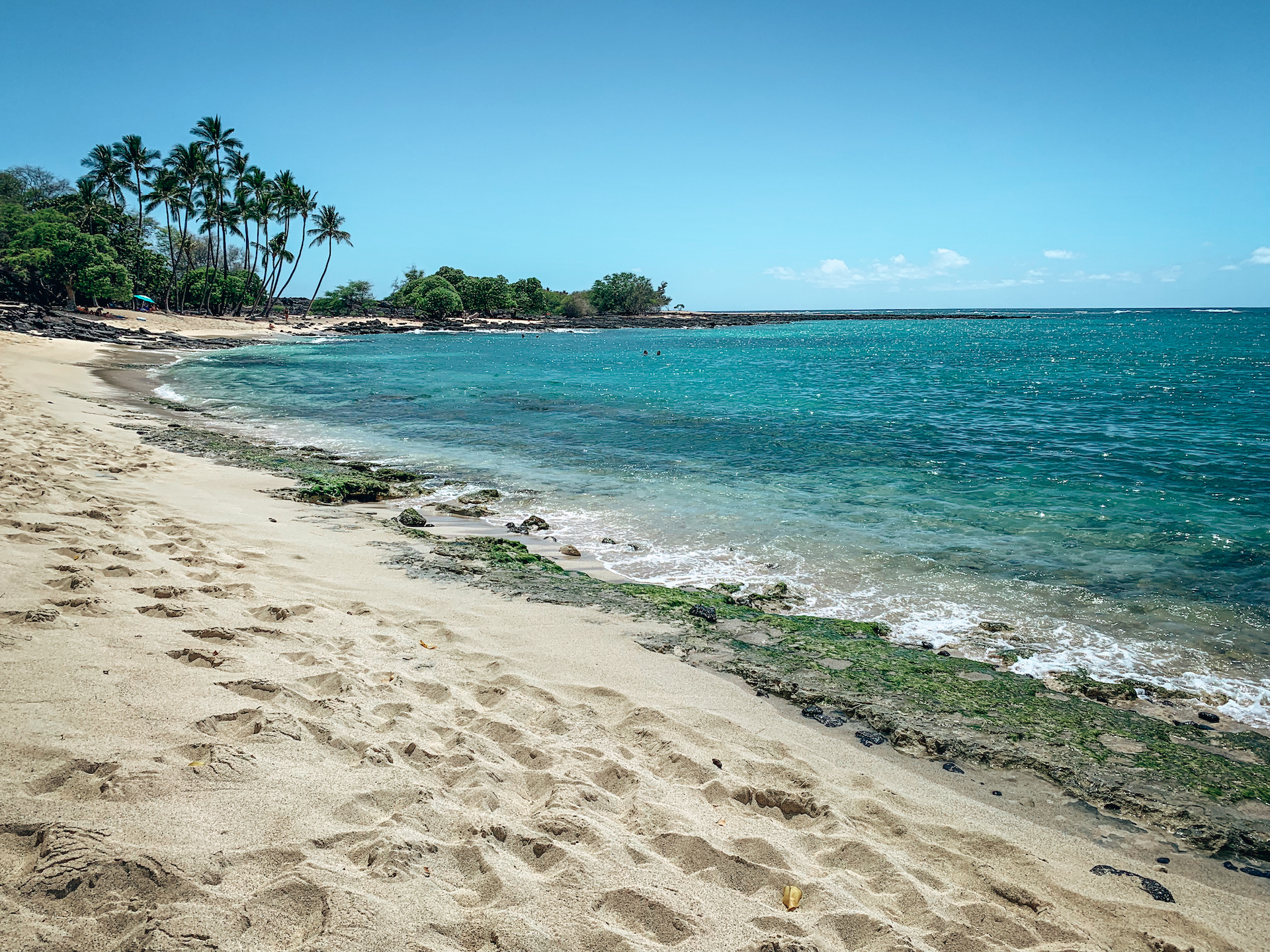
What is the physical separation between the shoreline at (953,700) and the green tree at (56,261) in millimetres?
58242

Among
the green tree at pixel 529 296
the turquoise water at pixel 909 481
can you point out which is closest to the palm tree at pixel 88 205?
the turquoise water at pixel 909 481

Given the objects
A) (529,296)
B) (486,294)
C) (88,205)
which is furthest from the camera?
(529,296)

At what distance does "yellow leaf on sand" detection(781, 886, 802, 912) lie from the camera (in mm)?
2631

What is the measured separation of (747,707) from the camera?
453 centimetres

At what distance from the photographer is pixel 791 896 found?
2.66 m

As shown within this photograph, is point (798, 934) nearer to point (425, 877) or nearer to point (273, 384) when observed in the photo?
point (425, 877)

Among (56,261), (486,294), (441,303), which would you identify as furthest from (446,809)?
(486,294)

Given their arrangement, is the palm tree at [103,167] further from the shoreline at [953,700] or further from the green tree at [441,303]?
the shoreline at [953,700]

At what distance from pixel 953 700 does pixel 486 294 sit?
110 metres

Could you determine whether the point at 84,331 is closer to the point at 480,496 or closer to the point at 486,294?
the point at 480,496

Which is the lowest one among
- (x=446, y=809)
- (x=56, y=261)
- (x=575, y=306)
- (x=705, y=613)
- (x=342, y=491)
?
(x=705, y=613)

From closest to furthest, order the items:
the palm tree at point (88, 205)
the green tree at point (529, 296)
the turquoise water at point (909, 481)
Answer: the turquoise water at point (909, 481) < the palm tree at point (88, 205) < the green tree at point (529, 296)

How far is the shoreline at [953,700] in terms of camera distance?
12.6ft

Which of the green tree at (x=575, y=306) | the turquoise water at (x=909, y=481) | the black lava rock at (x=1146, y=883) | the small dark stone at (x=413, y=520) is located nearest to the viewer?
the black lava rock at (x=1146, y=883)
